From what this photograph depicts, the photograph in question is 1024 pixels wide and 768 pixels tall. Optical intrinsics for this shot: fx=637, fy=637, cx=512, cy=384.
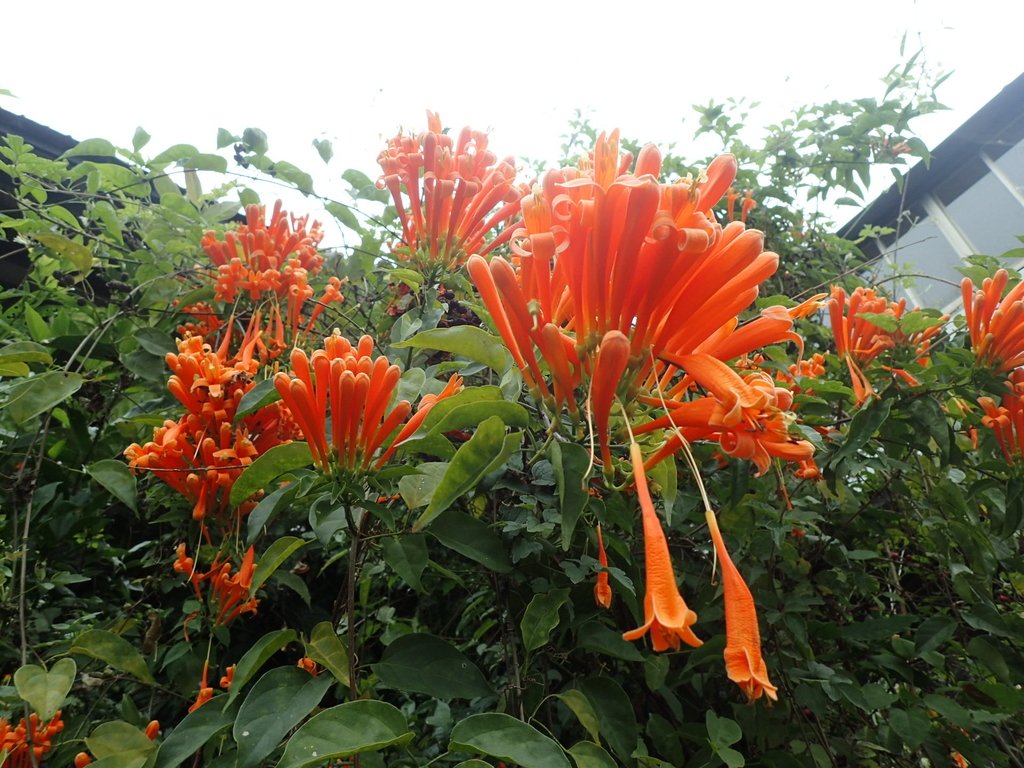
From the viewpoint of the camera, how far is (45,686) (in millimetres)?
1292

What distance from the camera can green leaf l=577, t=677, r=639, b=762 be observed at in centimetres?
123

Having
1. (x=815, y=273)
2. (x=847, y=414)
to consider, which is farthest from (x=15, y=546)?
(x=815, y=273)

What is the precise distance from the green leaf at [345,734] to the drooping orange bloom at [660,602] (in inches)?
17.2

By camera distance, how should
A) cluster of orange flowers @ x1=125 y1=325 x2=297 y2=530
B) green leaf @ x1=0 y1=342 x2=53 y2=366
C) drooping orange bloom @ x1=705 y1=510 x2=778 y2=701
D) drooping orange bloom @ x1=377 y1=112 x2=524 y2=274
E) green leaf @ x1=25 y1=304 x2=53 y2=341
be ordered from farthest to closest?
1. green leaf @ x1=25 y1=304 x2=53 y2=341
2. drooping orange bloom @ x1=377 y1=112 x2=524 y2=274
3. green leaf @ x1=0 y1=342 x2=53 y2=366
4. cluster of orange flowers @ x1=125 y1=325 x2=297 y2=530
5. drooping orange bloom @ x1=705 y1=510 x2=778 y2=701

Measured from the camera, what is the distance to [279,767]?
2.82ft

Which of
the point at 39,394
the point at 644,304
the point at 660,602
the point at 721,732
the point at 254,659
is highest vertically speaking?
the point at 644,304

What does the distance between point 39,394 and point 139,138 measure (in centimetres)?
133

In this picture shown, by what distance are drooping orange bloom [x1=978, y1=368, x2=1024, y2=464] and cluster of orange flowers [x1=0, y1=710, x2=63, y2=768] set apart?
2391 mm

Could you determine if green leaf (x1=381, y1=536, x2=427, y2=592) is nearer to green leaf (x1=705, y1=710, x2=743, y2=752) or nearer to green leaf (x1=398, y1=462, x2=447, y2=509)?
green leaf (x1=398, y1=462, x2=447, y2=509)

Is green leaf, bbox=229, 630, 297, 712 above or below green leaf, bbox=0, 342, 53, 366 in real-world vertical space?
below

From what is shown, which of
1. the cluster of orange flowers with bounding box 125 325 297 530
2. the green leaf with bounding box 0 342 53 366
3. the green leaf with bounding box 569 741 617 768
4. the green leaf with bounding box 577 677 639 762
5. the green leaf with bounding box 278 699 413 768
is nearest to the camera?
the green leaf with bounding box 278 699 413 768

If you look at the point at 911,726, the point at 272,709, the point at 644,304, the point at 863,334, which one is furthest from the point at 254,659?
the point at 863,334

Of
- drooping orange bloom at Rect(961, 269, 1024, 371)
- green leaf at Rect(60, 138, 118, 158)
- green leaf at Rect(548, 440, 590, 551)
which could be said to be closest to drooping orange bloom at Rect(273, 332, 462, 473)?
green leaf at Rect(548, 440, 590, 551)

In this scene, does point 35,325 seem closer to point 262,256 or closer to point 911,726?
point 262,256
